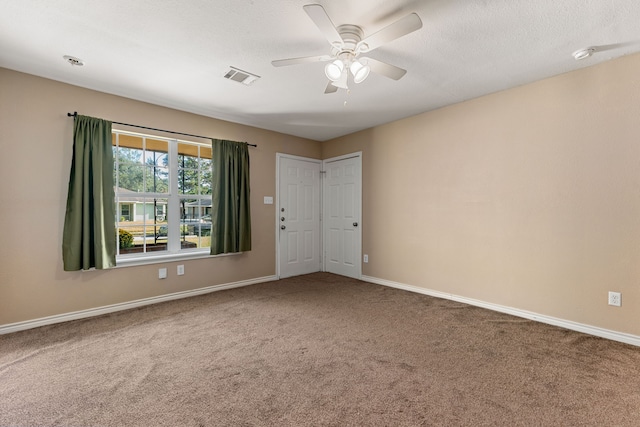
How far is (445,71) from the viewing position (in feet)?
9.12

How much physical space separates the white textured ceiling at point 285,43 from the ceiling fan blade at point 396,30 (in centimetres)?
19

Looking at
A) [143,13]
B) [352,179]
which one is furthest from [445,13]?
[352,179]

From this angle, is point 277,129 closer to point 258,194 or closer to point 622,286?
point 258,194

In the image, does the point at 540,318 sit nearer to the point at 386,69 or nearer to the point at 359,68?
the point at 386,69

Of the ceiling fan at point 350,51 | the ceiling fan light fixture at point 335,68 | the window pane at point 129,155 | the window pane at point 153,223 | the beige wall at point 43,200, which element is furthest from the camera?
the window pane at point 153,223

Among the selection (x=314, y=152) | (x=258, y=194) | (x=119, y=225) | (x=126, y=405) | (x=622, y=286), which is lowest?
(x=126, y=405)

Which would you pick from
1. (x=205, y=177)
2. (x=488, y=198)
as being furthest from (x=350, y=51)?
(x=205, y=177)

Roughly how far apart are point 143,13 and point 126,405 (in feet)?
8.24

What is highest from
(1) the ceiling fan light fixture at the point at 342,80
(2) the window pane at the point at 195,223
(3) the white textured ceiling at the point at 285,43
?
(3) the white textured ceiling at the point at 285,43

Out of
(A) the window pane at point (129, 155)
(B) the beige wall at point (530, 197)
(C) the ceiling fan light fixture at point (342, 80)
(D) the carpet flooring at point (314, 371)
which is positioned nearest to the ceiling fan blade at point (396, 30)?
(C) the ceiling fan light fixture at point (342, 80)

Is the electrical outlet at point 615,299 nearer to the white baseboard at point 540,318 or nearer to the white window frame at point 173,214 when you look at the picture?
the white baseboard at point 540,318

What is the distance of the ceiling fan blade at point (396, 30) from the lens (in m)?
1.66

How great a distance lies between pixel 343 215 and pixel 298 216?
2.59 ft

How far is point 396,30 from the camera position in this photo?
1.78 meters
